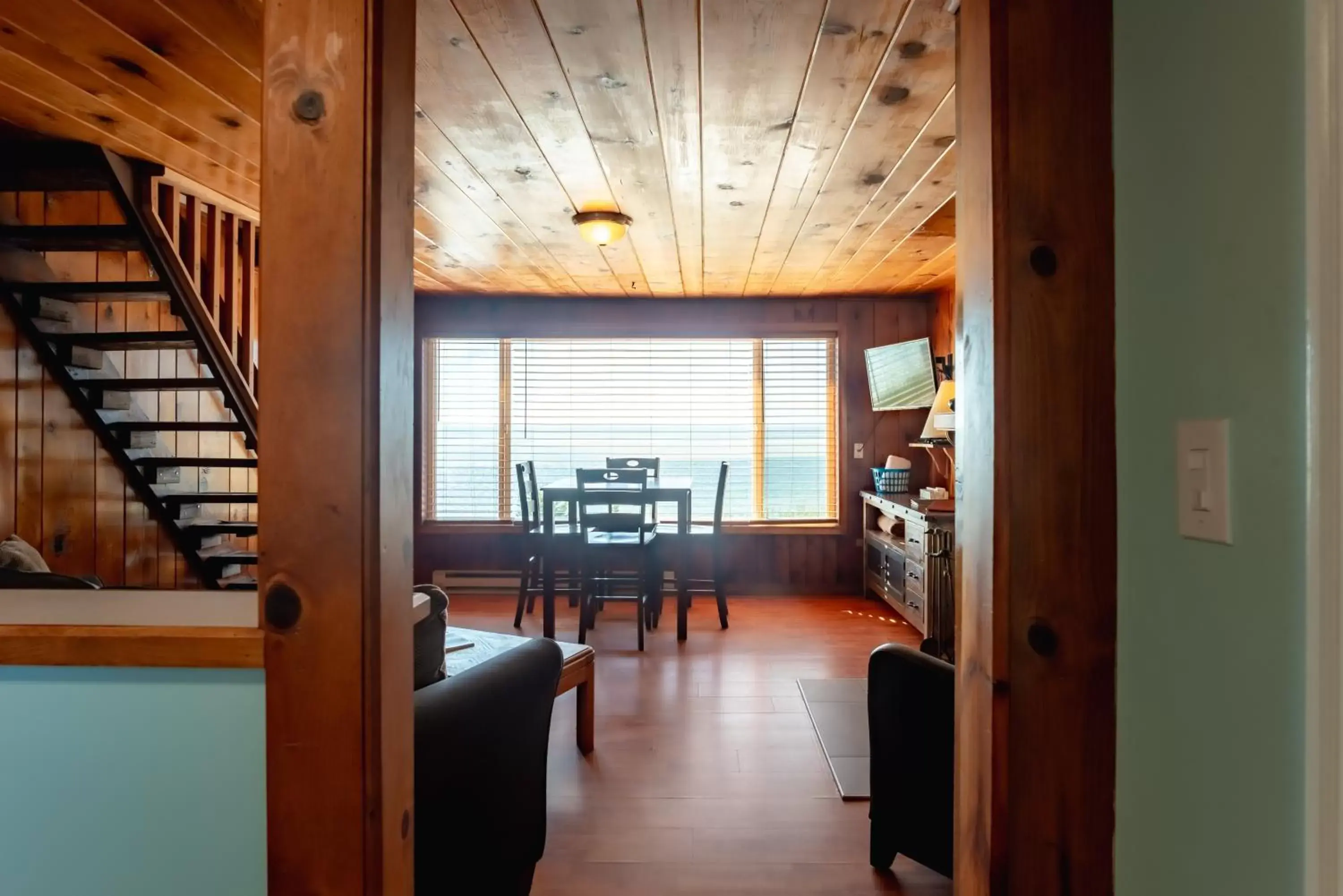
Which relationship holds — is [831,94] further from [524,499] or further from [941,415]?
[524,499]

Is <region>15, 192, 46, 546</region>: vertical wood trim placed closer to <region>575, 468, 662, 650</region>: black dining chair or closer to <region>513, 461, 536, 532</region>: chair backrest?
<region>513, 461, 536, 532</region>: chair backrest

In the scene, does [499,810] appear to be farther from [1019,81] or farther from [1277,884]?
[1019,81]

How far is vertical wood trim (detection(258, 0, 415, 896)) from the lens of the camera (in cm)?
84

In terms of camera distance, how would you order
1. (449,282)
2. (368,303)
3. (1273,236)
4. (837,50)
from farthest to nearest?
(449,282) < (837,50) < (368,303) < (1273,236)

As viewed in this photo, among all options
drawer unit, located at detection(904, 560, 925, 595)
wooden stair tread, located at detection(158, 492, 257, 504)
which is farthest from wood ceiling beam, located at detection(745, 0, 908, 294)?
wooden stair tread, located at detection(158, 492, 257, 504)

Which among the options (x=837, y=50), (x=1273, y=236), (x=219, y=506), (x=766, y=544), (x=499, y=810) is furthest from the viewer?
(x=766, y=544)

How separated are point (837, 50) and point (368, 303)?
165 centimetres

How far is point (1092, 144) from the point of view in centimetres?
87

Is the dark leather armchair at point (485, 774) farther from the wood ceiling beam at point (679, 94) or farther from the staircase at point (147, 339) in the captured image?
the staircase at point (147, 339)

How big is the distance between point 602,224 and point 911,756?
2.52 metres

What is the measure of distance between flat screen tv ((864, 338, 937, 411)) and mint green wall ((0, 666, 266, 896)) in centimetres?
482

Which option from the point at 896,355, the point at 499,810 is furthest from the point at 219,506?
the point at 896,355

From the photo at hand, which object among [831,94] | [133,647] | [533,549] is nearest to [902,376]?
[533,549]

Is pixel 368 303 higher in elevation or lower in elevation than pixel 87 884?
higher
